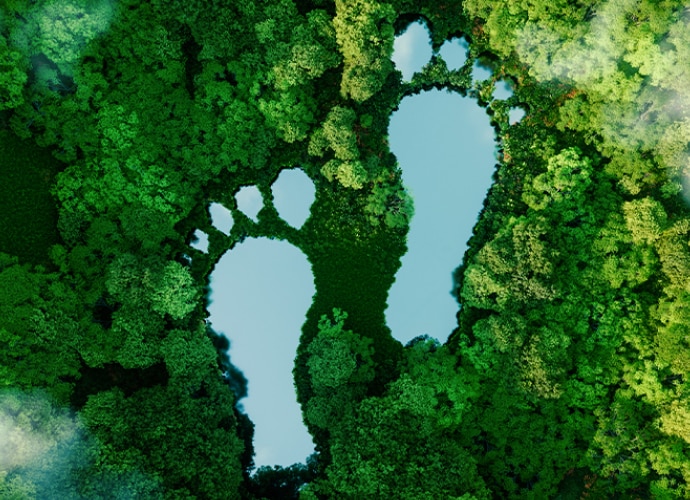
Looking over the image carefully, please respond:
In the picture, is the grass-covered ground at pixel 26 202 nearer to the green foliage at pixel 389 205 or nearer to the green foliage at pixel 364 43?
the green foliage at pixel 364 43

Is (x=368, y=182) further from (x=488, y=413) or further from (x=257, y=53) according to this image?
(x=488, y=413)

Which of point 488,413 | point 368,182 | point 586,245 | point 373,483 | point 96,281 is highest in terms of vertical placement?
point 368,182

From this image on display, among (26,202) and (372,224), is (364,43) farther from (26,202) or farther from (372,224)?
(26,202)

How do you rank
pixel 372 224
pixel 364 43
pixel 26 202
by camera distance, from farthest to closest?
pixel 372 224 → pixel 26 202 → pixel 364 43

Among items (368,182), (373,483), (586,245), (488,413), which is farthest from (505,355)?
(368,182)

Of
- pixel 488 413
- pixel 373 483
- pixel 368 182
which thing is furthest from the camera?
pixel 368 182

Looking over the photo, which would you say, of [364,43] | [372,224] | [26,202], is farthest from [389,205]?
[26,202]
